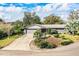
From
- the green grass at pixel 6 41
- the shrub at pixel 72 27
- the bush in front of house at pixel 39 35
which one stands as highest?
the shrub at pixel 72 27

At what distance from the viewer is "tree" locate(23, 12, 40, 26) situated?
1.66 meters

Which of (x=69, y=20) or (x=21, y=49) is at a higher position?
(x=69, y=20)

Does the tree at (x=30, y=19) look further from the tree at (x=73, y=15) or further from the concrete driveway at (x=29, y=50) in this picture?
the tree at (x=73, y=15)

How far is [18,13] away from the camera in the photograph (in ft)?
5.49

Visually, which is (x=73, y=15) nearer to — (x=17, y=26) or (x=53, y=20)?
(x=53, y=20)

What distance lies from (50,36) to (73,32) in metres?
0.19

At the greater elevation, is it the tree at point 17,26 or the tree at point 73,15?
the tree at point 73,15

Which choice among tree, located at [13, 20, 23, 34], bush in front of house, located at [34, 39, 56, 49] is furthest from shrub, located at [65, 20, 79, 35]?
tree, located at [13, 20, 23, 34]

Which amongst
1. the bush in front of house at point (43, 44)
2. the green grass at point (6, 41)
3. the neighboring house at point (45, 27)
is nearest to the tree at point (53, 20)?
the neighboring house at point (45, 27)

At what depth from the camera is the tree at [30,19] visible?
166cm

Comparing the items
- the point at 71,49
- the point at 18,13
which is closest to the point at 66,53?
the point at 71,49

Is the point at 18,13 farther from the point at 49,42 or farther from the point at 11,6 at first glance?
the point at 49,42

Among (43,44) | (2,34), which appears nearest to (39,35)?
(43,44)

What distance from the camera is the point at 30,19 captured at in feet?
5.51
